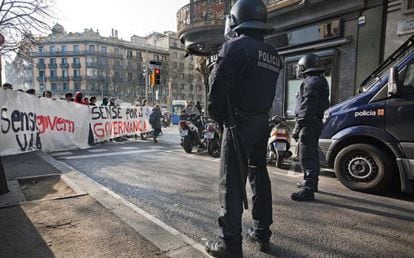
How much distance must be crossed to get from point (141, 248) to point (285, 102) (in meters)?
10.6

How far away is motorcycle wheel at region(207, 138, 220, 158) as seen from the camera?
8398 millimetres

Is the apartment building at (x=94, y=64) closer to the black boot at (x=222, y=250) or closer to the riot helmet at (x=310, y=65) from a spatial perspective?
the riot helmet at (x=310, y=65)

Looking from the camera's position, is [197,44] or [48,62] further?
[48,62]

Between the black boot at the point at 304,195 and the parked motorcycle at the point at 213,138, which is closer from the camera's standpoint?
the black boot at the point at 304,195

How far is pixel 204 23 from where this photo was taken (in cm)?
1389

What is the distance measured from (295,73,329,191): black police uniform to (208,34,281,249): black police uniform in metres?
1.85

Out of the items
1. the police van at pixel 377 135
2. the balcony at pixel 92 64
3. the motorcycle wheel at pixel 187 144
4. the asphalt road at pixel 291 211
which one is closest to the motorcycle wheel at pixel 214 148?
the motorcycle wheel at pixel 187 144

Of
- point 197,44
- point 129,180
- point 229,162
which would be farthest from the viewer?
point 197,44

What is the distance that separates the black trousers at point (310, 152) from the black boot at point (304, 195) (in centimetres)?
11

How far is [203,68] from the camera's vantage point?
1923cm

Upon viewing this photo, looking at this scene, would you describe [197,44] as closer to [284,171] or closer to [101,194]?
[284,171]

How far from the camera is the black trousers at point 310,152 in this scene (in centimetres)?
451

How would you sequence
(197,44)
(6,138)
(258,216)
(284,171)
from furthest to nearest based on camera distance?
(197,44) → (6,138) → (284,171) → (258,216)

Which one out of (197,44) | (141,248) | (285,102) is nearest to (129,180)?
(141,248)
